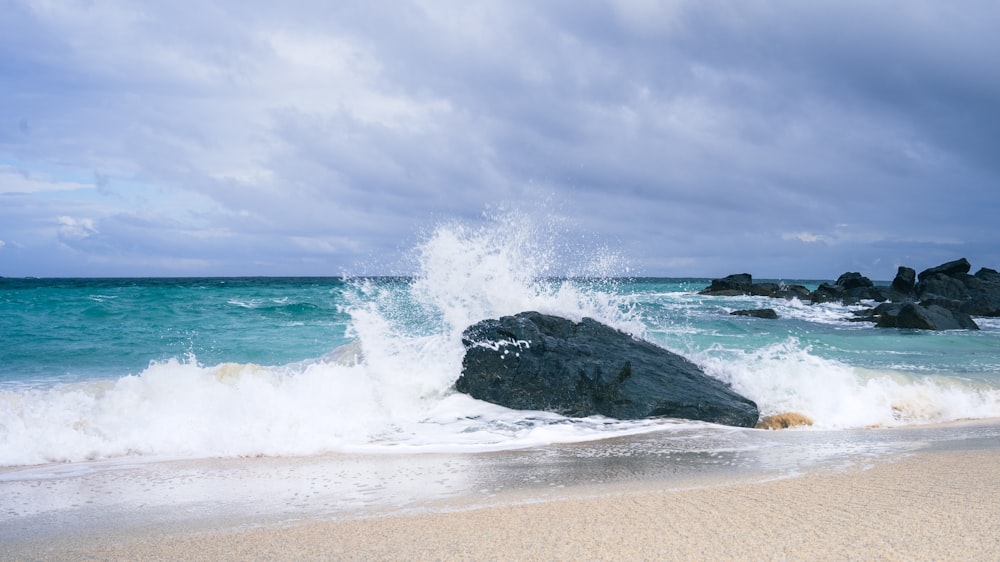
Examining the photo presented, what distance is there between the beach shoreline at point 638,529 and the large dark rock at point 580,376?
2.96 meters

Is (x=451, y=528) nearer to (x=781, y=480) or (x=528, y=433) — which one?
(x=781, y=480)

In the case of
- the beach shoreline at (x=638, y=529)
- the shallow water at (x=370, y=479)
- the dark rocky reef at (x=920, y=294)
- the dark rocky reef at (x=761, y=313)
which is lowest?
the shallow water at (x=370, y=479)

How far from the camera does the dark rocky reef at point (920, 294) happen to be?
22.5m

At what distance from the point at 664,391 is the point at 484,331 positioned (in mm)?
2188

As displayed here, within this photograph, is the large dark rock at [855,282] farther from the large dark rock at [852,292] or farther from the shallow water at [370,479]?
the shallow water at [370,479]

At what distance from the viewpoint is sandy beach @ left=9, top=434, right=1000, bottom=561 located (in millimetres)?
3027

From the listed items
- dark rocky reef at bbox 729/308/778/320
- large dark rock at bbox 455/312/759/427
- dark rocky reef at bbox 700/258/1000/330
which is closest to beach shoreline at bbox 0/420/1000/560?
large dark rock at bbox 455/312/759/427

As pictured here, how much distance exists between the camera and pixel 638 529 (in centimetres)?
336

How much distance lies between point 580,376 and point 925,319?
19350 mm

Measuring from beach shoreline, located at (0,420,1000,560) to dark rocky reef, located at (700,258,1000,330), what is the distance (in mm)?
21144

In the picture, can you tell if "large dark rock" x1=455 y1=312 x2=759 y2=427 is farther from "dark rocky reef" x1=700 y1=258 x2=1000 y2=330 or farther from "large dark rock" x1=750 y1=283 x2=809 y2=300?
"large dark rock" x1=750 y1=283 x2=809 y2=300

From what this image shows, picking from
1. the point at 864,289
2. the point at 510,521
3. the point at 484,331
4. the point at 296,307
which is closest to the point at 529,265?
the point at 484,331

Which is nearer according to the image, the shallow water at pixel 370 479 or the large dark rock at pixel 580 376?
the shallow water at pixel 370 479

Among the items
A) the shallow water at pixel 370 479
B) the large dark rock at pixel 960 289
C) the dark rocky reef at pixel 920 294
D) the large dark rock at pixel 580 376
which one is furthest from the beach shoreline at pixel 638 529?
the large dark rock at pixel 960 289
